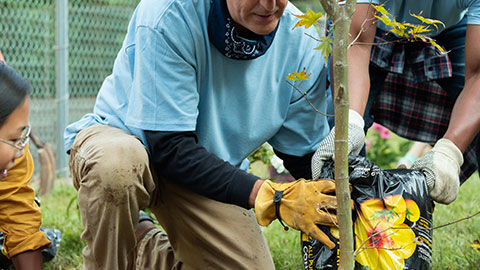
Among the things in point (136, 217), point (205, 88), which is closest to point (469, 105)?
point (205, 88)

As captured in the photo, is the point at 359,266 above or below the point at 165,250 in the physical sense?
above

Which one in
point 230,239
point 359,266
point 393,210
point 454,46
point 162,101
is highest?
point 454,46

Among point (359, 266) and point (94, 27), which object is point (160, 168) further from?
point (94, 27)

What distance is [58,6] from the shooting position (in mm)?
5078

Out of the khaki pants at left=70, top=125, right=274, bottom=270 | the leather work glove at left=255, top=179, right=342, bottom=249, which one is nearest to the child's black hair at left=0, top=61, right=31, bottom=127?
the khaki pants at left=70, top=125, right=274, bottom=270

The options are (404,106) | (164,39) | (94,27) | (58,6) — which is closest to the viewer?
(164,39)

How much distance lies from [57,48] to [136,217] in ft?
10.9

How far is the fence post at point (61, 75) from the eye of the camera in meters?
5.10

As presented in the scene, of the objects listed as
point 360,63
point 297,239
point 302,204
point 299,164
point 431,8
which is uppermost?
point 431,8

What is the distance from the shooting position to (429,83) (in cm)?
290

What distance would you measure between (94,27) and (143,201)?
3.78m

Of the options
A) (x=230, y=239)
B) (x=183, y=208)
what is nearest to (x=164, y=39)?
(x=183, y=208)

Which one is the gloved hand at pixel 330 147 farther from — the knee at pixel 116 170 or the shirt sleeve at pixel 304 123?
the knee at pixel 116 170

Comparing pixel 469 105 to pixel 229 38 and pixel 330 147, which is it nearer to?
pixel 330 147
